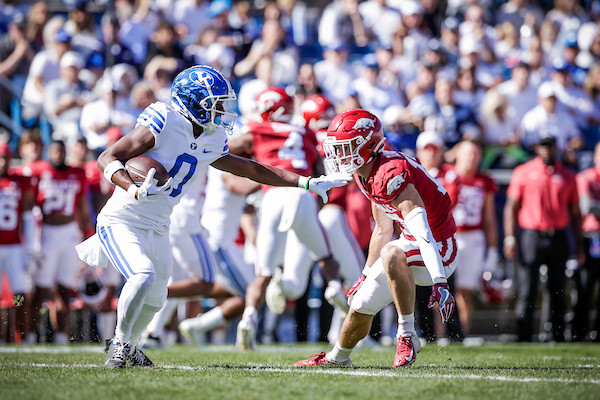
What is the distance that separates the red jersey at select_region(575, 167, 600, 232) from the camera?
915 centimetres

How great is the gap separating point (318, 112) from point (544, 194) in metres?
2.46

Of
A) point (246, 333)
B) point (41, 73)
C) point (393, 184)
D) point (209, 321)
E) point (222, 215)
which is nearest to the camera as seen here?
point (393, 184)

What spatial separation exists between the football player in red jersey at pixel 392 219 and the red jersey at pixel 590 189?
435 centimetres

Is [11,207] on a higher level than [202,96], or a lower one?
lower

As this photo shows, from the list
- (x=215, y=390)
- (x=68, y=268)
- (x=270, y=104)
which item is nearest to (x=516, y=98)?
(x=270, y=104)

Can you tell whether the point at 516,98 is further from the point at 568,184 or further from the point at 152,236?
the point at 152,236

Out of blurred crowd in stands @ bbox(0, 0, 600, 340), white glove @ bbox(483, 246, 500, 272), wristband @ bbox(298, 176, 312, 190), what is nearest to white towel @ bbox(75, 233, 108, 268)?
wristband @ bbox(298, 176, 312, 190)

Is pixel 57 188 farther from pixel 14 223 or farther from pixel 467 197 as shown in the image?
pixel 467 197

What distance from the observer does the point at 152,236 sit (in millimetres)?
5125

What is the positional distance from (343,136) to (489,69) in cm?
676

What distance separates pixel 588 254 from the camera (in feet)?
29.7

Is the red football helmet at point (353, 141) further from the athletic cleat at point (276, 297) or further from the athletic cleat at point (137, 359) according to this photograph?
the athletic cleat at point (276, 297)

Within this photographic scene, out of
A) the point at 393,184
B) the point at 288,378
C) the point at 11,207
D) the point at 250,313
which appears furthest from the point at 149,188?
the point at 11,207

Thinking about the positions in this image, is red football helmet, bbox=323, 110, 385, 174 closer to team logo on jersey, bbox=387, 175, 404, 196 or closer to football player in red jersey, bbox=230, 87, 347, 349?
team logo on jersey, bbox=387, 175, 404, 196
